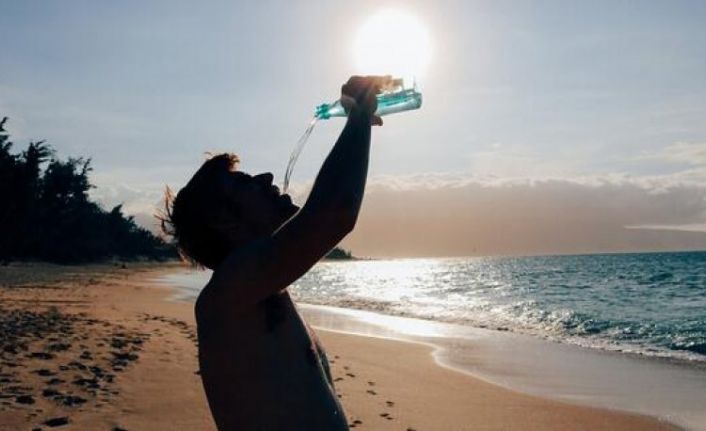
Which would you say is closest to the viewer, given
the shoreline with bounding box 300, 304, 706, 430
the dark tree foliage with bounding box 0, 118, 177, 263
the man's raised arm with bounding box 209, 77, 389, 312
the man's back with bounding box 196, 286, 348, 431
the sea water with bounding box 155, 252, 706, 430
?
the man's raised arm with bounding box 209, 77, 389, 312

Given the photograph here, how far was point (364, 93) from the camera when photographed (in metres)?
1.87

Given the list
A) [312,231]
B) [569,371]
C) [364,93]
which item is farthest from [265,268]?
[569,371]

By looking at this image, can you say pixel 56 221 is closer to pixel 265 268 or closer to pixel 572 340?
pixel 572 340

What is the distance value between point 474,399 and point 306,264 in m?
8.74

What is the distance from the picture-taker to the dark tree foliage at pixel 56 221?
19.9 metres

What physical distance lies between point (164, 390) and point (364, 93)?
263 inches

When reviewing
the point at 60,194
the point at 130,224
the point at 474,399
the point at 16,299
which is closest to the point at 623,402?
the point at 474,399

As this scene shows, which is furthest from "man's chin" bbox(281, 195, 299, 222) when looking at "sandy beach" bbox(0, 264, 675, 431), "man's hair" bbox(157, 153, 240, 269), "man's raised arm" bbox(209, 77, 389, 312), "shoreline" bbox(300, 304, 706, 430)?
"shoreline" bbox(300, 304, 706, 430)

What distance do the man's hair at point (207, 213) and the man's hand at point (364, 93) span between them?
436mm

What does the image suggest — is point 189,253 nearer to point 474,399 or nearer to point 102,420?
point 102,420

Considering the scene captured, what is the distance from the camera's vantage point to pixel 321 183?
63.9 inches

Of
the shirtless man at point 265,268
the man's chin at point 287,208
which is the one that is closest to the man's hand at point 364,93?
the shirtless man at point 265,268

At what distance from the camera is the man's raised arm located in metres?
1.59

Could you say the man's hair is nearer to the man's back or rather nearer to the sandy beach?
the man's back
